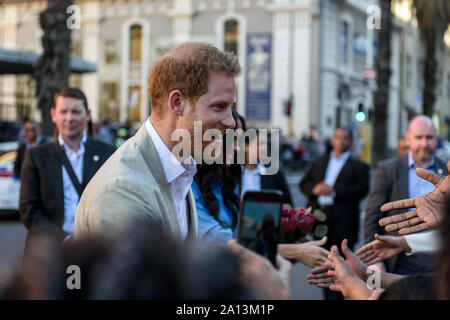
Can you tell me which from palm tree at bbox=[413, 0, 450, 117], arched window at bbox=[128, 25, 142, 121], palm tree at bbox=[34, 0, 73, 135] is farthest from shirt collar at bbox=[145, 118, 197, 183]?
arched window at bbox=[128, 25, 142, 121]

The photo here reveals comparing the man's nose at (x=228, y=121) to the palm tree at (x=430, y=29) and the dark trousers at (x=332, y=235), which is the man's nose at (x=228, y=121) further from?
the palm tree at (x=430, y=29)

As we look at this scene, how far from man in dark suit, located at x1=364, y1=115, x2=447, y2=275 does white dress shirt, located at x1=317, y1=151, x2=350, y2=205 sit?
230cm

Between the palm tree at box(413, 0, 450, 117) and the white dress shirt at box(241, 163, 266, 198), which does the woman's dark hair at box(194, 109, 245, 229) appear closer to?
the white dress shirt at box(241, 163, 266, 198)

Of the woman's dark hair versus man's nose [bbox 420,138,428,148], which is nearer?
the woman's dark hair

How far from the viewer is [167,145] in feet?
7.16

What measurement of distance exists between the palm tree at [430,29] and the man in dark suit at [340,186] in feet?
43.7

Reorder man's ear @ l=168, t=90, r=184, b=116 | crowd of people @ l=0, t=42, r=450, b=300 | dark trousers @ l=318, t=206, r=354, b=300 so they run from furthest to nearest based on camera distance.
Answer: dark trousers @ l=318, t=206, r=354, b=300
man's ear @ l=168, t=90, r=184, b=116
crowd of people @ l=0, t=42, r=450, b=300

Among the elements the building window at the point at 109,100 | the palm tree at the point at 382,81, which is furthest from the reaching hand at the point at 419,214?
the building window at the point at 109,100

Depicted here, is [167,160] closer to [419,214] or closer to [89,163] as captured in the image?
[419,214]

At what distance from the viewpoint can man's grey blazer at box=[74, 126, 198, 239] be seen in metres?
1.79

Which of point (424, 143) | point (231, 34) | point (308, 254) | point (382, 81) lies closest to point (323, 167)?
point (424, 143)

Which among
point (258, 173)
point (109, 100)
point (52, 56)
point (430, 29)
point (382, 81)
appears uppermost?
point (430, 29)

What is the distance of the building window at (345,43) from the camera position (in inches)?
1401

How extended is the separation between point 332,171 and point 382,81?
476 inches
